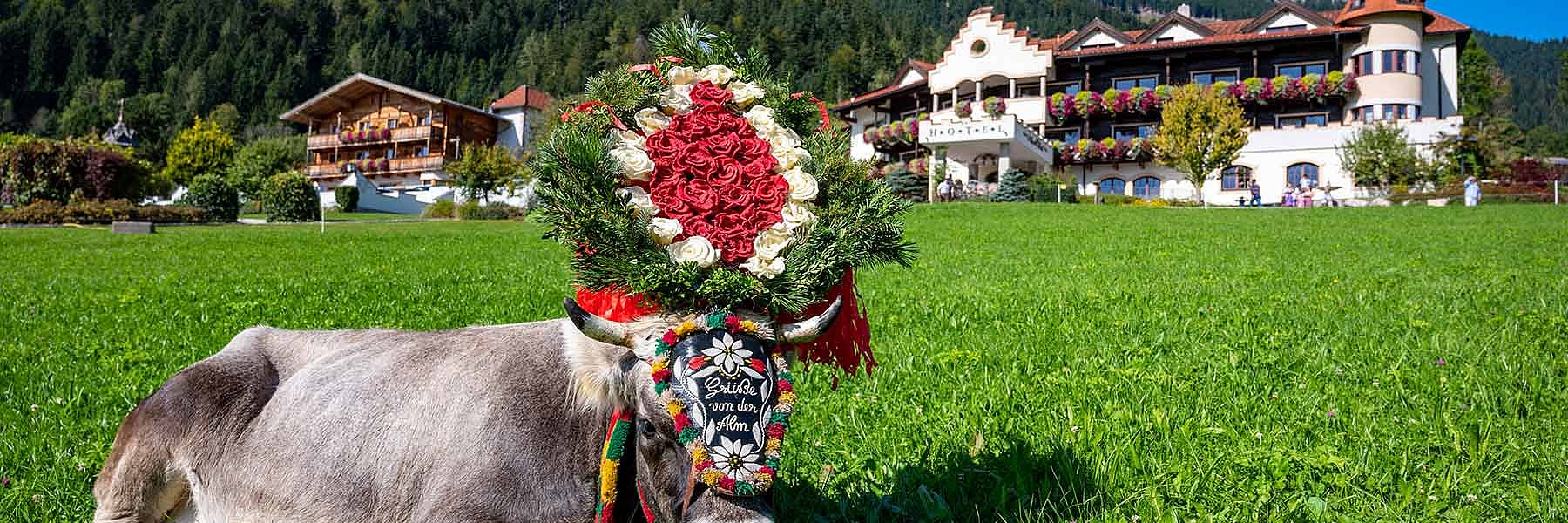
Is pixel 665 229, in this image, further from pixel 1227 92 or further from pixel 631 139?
pixel 1227 92

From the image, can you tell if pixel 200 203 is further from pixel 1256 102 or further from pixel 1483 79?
pixel 1483 79

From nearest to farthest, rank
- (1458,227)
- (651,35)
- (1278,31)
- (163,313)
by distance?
(651,35), (163,313), (1458,227), (1278,31)

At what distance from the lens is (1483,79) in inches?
3157

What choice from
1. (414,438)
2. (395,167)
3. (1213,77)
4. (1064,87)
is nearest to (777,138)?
(414,438)

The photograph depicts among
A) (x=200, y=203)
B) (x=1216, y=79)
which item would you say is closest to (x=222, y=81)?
(x=200, y=203)

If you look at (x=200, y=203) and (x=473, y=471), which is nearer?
(x=473, y=471)

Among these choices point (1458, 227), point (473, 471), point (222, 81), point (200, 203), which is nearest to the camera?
point (473, 471)

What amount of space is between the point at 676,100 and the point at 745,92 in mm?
228

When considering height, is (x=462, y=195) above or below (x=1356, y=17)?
below

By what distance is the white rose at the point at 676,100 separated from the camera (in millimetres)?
2748

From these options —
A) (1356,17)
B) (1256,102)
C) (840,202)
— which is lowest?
(840,202)

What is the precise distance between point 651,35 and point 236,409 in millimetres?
2110

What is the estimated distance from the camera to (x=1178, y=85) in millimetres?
55062

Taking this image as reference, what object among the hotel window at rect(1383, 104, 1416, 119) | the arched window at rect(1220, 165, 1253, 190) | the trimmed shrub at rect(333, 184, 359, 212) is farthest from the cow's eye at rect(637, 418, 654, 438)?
the hotel window at rect(1383, 104, 1416, 119)
